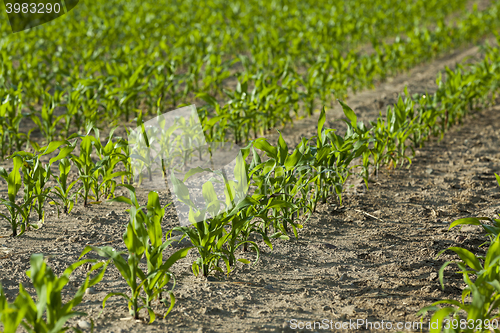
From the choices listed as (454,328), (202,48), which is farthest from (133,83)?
(454,328)

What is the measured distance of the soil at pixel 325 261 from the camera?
221cm

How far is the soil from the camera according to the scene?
221 centimetres

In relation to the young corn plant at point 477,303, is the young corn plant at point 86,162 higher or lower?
higher

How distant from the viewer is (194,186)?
364 centimetres

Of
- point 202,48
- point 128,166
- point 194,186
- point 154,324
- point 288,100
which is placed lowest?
point 154,324

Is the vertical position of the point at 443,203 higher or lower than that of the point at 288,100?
lower

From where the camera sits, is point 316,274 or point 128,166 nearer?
point 316,274

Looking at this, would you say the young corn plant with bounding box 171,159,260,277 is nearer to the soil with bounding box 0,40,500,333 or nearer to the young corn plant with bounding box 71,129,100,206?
the soil with bounding box 0,40,500,333

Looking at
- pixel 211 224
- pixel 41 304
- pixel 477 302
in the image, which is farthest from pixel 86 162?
pixel 477 302

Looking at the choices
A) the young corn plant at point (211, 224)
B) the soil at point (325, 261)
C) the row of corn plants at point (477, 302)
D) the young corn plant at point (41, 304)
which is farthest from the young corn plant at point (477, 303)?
the young corn plant at point (41, 304)

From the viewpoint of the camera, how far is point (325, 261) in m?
2.72

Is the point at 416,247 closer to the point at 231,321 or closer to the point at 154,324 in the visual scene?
the point at 231,321

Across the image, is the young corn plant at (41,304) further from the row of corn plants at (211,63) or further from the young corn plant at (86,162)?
the row of corn plants at (211,63)

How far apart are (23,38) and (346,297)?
7792mm
